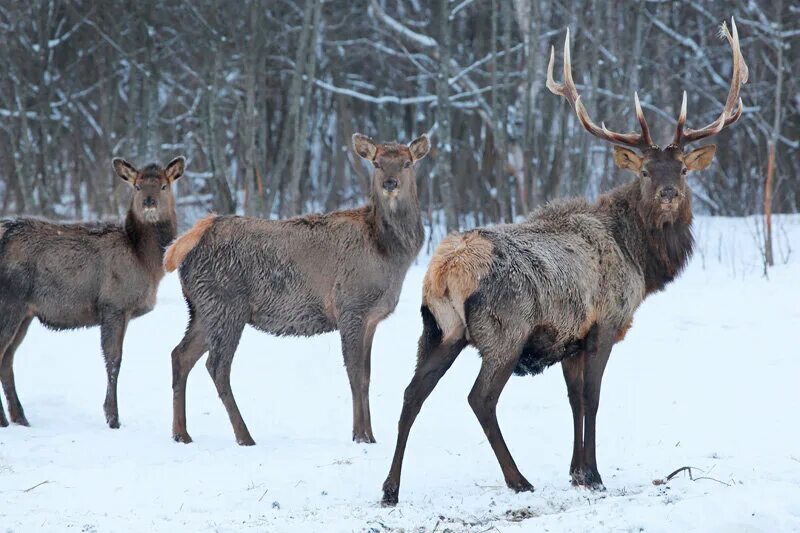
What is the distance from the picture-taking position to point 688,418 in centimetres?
889

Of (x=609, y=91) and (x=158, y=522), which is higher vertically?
(x=609, y=91)

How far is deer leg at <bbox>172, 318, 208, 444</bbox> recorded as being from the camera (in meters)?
8.48

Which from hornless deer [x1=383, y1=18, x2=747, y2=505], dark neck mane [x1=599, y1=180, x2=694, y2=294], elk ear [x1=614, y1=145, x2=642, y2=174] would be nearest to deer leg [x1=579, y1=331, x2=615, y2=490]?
hornless deer [x1=383, y1=18, x2=747, y2=505]

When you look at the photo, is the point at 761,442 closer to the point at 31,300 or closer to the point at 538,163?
the point at 31,300

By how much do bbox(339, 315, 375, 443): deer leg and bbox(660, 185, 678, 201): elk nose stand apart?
2.70 metres

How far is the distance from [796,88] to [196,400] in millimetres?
14164

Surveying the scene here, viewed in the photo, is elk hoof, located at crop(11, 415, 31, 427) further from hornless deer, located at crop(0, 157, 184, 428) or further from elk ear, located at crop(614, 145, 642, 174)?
elk ear, located at crop(614, 145, 642, 174)

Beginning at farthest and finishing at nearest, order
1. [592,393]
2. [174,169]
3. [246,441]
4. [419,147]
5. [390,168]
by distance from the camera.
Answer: [174,169]
[419,147]
[390,168]
[246,441]
[592,393]

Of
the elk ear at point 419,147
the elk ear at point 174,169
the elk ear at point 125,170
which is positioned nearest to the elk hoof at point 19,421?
the elk ear at point 125,170

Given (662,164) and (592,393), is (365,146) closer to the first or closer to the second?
(662,164)

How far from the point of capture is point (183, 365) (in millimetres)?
8688

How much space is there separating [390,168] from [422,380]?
3.07 metres

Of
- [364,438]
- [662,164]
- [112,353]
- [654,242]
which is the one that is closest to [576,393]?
[654,242]

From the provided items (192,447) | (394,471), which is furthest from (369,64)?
(394,471)
